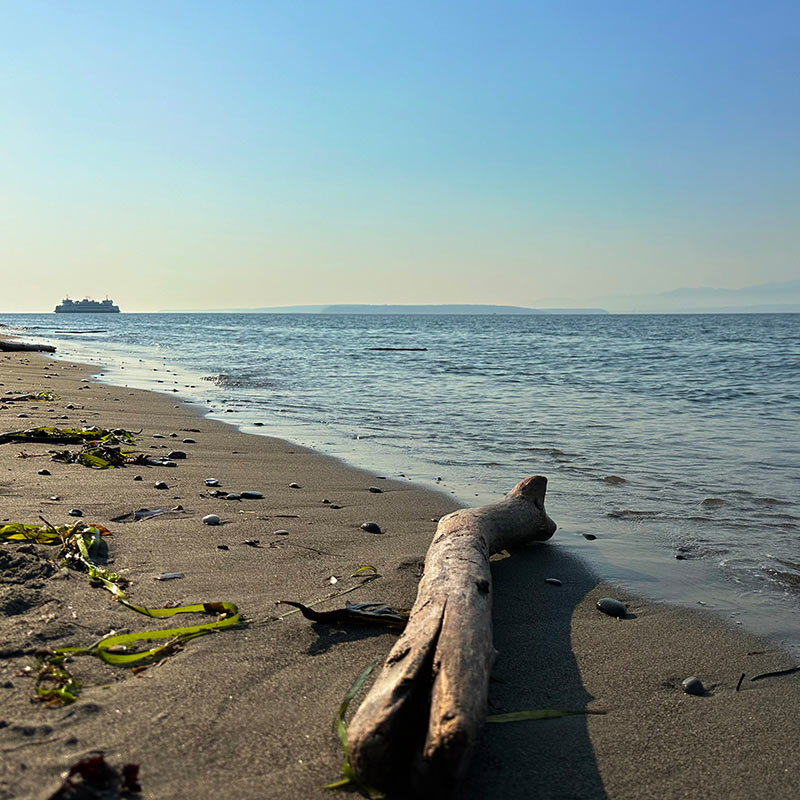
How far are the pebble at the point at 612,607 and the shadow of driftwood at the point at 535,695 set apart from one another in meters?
0.16

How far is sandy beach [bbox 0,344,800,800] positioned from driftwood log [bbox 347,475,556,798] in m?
0.20

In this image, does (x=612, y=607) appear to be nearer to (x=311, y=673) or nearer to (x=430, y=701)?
(x=311, y=673)

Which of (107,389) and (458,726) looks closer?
(458,726)

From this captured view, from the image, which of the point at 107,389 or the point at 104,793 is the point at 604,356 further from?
the point at 104,793

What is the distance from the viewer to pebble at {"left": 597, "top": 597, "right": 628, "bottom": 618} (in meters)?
3.75

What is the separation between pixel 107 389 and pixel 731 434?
10.8m

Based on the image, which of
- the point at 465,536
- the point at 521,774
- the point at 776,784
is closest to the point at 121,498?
the point at 465,536

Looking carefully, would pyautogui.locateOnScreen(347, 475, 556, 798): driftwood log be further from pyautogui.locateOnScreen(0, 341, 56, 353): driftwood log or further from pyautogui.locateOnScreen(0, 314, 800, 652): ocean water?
pyautogui.locateOnScreen(0, 341, 56, 353): driftwood log

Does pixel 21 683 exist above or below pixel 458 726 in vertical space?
below

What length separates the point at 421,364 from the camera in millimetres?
24188

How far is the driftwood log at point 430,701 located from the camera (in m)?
1.94

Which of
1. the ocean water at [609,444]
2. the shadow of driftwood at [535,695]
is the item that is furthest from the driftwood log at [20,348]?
the shadow of driftwood at [535,695]

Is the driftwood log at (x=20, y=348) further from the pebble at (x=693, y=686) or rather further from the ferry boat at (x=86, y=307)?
the ferry boat at (x=86, y=307)

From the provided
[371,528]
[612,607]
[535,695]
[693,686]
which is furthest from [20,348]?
[693,686]
